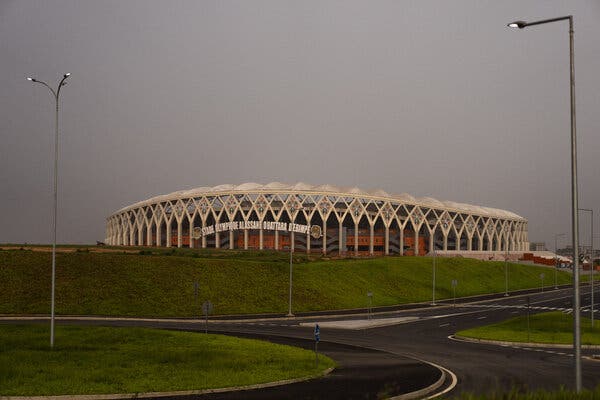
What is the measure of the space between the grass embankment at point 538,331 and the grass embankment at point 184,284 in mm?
20044

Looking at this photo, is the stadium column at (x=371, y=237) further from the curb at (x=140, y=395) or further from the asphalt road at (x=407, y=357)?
the curb at (x=140, y=395)

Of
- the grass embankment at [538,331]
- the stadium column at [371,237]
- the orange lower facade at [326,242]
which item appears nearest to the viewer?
the grass embankment at [538,331]

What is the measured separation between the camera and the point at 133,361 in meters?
22.5

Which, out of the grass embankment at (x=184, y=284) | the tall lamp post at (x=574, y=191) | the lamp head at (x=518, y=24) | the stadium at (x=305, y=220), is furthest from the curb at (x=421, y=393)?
the stadium at (x=305, y=220)

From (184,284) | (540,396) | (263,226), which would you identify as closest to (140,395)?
(540,396)

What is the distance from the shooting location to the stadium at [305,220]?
393 feet

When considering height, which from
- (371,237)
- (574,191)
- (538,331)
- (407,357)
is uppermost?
(574,191)

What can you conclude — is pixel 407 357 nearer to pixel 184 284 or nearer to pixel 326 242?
pixel 184 284

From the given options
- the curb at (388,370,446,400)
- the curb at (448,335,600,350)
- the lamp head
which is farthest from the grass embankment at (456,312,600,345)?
the lamp head

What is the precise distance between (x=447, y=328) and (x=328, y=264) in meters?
32.4

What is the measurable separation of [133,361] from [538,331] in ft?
86.6

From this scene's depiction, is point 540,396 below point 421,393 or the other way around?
the other way around

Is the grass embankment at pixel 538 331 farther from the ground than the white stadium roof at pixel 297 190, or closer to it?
closer to it

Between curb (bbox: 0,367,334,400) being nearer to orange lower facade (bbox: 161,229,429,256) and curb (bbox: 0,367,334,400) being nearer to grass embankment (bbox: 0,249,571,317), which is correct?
grass embankment (bbox: 0,249,571,317)
